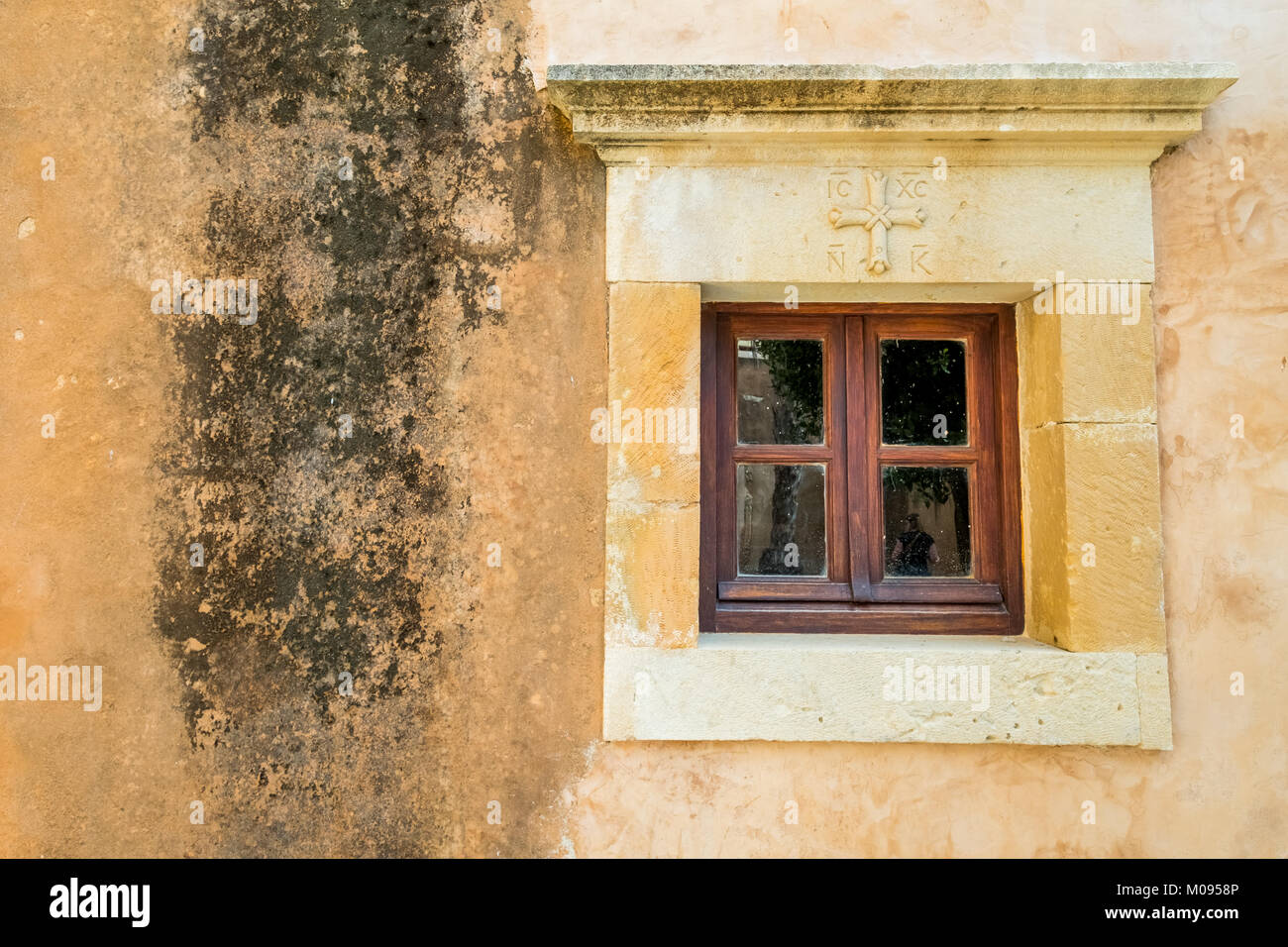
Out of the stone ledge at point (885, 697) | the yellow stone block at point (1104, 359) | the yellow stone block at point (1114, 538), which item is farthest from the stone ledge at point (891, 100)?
the stone ledge at point (885, 697)

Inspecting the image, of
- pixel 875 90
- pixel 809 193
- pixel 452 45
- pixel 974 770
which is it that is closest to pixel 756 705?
pixel 974 770

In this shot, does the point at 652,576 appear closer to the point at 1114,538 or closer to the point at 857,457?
the point at 857,457

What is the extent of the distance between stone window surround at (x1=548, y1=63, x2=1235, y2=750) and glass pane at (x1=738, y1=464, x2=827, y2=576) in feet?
0.76

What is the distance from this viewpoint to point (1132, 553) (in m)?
2.16

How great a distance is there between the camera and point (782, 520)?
2379 millimetres

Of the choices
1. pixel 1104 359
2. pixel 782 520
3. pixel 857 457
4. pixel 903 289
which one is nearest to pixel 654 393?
pixel 782 520

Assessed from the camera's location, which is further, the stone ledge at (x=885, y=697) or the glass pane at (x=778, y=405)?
the glass pane at (x=778, y=405)

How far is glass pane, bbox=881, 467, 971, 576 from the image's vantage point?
2.38 m

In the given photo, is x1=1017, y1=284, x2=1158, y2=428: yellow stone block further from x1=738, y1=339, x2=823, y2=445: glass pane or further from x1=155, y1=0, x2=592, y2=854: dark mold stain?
x1=155, y1=0, x2=592, y2=854: dark mold stain

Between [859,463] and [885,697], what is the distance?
0.68 meters

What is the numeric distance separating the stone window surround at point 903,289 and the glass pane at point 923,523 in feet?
0.67

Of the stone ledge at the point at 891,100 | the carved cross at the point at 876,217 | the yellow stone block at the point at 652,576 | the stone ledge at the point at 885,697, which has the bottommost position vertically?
the stone ledge at the point at 885,697

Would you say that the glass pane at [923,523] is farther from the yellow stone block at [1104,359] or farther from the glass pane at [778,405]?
the yellow stone block at [1104,359]

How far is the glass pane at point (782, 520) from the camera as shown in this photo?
2377 millimetres
